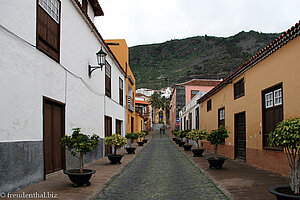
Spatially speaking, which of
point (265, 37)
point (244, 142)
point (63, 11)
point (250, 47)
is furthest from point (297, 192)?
point (265, 37)

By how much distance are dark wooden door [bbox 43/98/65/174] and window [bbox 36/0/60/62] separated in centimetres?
148

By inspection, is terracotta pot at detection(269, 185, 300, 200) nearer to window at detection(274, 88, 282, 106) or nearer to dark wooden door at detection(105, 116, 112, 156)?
window at detection(274, 88, 282, 106)

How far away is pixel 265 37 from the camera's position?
80438 millimetres

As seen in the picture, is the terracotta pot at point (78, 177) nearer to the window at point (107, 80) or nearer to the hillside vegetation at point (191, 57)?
the window at point (107, 80)

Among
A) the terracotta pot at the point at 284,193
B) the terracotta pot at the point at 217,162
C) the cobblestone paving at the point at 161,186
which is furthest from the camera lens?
the terracotta pot at the point at 217,162

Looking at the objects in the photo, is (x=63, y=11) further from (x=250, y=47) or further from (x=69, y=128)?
(x=250, y=47)

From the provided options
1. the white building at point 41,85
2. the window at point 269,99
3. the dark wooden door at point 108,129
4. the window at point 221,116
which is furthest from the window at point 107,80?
the window at point 269,99

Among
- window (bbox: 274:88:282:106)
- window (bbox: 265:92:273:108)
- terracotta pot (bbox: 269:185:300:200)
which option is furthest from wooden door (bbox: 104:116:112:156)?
terracotta pot (bbox: 269:185:300:200)

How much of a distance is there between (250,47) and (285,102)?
75.6 m

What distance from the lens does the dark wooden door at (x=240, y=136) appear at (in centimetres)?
1195

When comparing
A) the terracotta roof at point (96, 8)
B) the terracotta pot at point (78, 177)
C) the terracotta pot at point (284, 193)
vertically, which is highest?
the terracotta roof at point (96, 8)

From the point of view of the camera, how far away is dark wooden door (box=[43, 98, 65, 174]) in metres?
7.64

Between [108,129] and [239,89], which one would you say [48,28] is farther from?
[108,129]

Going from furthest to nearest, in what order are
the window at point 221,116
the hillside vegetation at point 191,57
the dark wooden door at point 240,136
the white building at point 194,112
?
the hillside vegetation at point 191,57, the white building at point 194,112, the window at point 221,116, the dark wooden door at point 240,136
